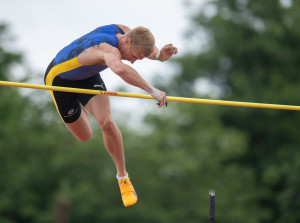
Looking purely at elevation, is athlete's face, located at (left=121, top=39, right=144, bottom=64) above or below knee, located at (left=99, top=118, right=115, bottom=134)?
above

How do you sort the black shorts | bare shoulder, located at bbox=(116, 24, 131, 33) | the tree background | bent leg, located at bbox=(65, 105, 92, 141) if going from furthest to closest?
the tree background < bent leg, located at bbox=(65, 105, 92, 141) < the black shorts < bare shoulder, located at bbox=(116, 24, 131, 33)

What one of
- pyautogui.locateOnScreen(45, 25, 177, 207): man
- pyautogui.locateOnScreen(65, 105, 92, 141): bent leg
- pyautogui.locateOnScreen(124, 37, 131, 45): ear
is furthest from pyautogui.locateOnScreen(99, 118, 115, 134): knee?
pyautogui.locateOnScreen(124, 37, 131, 45): ear

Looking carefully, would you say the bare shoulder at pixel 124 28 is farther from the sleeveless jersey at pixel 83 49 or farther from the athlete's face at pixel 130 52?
the athlete's face at pixel 130 52

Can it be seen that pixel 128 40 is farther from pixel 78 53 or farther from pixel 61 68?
pixel 61 68

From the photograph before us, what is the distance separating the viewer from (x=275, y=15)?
26.7 meters

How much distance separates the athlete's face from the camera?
16.6 feet

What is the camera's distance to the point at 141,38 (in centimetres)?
501

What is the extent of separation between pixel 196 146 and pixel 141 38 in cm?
2010

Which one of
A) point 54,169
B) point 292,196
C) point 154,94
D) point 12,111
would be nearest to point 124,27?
point 154,94

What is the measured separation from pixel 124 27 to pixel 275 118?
20722mm

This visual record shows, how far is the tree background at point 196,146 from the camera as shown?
2175 centimetres

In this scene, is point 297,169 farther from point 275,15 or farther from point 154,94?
point 154,94

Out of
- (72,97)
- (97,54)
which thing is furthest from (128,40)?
(72,97)

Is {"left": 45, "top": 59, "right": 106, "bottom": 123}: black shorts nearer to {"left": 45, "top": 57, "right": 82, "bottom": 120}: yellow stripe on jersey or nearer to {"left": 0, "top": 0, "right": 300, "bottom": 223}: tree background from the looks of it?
{"left": 45, "top": 57, "right": 82, "bottom": 120}: yellow stripe on jersey
